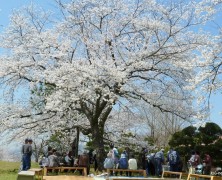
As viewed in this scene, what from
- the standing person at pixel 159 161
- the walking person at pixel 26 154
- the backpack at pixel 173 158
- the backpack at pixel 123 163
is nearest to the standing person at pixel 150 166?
the standing person at pixel 159 161

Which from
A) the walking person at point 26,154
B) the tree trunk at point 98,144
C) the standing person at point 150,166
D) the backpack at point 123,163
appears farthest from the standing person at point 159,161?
the walking person at point 26,154

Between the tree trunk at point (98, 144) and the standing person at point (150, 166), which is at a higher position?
the tree trunk at point (98, 144)

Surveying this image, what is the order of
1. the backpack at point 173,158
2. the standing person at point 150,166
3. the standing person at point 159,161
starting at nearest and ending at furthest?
the backpack at point 173,158, the standing person at point 159,161, the standing person at point 150,166

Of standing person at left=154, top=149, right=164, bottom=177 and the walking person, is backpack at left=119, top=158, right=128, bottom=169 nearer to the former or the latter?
standing person at left=154, top=149, right=164, bottom=177

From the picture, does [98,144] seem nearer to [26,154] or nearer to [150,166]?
[150,166]

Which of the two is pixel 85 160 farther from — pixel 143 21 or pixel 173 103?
pixel 143 21

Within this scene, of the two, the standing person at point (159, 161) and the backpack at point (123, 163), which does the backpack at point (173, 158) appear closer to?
the standing person at point (159, 161)

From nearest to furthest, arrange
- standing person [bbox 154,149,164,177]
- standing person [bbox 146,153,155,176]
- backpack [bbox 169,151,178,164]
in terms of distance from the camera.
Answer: backpack [bbox 169,151,178,164] < standing person [bbox 154,149,164,177] < standing person [bbox 146,153,155,176]

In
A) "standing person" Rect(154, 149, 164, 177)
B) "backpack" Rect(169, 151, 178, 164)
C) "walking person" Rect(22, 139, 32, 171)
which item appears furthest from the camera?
"standing person" Rect(154, 149, 164, 177)

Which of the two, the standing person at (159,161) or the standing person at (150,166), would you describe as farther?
the standing person at (150,166)

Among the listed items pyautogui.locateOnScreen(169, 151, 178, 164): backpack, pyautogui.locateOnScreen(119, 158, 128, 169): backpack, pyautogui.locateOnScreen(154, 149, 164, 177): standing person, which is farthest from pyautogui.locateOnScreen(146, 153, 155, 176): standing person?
pyautogui.locateOnScreen(119, 158, 128, 169): backpack

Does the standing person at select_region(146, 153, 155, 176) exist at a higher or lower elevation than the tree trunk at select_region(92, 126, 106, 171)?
lower

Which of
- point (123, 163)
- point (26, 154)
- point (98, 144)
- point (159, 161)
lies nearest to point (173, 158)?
point (159, 161)

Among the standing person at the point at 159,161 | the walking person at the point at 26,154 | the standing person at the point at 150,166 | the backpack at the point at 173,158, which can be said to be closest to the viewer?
the walking person at the point at 26,154
